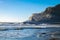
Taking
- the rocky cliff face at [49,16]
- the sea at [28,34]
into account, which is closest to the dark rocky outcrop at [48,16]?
the rocky cliff face at [49,16]

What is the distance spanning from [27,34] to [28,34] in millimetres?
48

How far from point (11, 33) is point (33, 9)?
2.16ft

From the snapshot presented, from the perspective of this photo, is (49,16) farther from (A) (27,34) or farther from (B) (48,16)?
(A) (27,34)

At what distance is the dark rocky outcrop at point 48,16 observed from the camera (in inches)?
148

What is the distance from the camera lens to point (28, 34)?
13.5ft

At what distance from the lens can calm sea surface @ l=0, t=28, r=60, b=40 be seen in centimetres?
378

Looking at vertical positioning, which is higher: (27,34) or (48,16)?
(48,16)

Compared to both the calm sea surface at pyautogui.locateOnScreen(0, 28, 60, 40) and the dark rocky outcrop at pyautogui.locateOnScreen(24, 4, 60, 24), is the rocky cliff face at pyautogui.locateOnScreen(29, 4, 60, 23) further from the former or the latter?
the calm sea surface at pyautogui.locateOnScreen(0, 28, 60, 40)

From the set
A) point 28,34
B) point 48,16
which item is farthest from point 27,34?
point 48,16

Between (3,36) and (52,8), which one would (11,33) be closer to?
(3,36)

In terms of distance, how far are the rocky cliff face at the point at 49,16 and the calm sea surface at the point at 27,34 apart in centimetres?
25

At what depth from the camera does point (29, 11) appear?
Answer: 3746 mm

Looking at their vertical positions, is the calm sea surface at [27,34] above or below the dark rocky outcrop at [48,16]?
below

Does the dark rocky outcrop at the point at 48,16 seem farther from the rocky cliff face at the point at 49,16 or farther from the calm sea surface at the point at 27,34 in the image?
the calm sea surface at the point at 27,34
